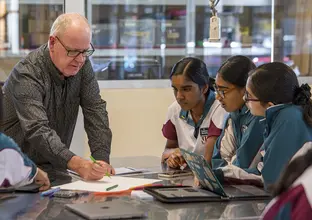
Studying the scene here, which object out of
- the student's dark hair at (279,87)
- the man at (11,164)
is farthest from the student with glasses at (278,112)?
the man at (11,164)

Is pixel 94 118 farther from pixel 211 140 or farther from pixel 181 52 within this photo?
pixel 181 52

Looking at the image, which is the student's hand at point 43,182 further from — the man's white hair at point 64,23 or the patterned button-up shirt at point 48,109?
the man's white hair at point 64,23

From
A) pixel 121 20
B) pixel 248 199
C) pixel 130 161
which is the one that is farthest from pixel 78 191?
pixel 121 20

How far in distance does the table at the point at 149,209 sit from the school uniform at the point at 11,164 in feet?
0.47

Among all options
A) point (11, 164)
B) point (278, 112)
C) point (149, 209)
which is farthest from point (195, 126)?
point (11, 164)

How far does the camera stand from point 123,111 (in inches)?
201

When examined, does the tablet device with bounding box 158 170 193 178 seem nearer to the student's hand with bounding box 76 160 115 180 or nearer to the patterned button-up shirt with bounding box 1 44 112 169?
the student's hand with bounding box 76 160 115 180

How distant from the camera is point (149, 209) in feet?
7.36

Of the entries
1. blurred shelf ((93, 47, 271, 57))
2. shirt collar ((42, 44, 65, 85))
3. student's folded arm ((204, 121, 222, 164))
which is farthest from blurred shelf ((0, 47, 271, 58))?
student's folded arm ((204, 121, 222, 164))

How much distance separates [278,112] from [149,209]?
2.17 feet

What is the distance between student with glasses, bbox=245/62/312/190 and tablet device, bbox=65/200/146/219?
552 millimetres

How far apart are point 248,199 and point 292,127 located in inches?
12.6

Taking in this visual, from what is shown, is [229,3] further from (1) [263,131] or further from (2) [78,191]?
(2) [78,191]

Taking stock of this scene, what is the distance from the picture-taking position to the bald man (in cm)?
305
